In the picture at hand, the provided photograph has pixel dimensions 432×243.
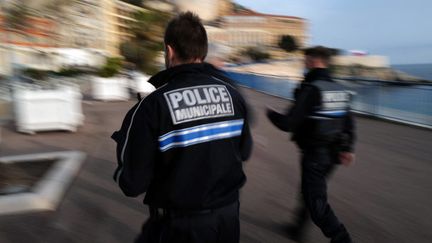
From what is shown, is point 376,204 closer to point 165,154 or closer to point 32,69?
point 165,154

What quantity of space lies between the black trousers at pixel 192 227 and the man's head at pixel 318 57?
1.75 m

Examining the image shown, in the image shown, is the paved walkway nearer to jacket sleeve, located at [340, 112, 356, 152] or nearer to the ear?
the ear

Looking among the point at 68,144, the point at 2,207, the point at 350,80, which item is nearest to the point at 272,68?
the point at 350,80

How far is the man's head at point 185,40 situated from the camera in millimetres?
1977

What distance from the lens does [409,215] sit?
438cm

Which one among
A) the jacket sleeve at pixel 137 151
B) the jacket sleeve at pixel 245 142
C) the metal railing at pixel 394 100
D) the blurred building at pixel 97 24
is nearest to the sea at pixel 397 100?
the metal railing at pixel 394 100

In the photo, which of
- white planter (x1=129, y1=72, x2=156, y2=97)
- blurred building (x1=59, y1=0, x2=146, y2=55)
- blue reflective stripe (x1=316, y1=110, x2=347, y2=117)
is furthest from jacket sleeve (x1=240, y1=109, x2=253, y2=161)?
blurred building (x1=59, y1=0, x2=146, y2=55)

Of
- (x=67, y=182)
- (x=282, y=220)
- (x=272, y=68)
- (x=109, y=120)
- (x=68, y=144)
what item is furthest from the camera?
(x=272, y=68)

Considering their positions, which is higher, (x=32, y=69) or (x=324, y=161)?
(x=32, y=69)

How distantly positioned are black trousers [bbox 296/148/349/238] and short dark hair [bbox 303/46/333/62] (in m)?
0.78

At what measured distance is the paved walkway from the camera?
3.91m

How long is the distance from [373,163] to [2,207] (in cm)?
534

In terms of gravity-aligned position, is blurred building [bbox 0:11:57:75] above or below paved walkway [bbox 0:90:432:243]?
above

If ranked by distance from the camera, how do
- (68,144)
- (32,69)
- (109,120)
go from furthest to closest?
(109,120) → (68,144) → (32,69)
